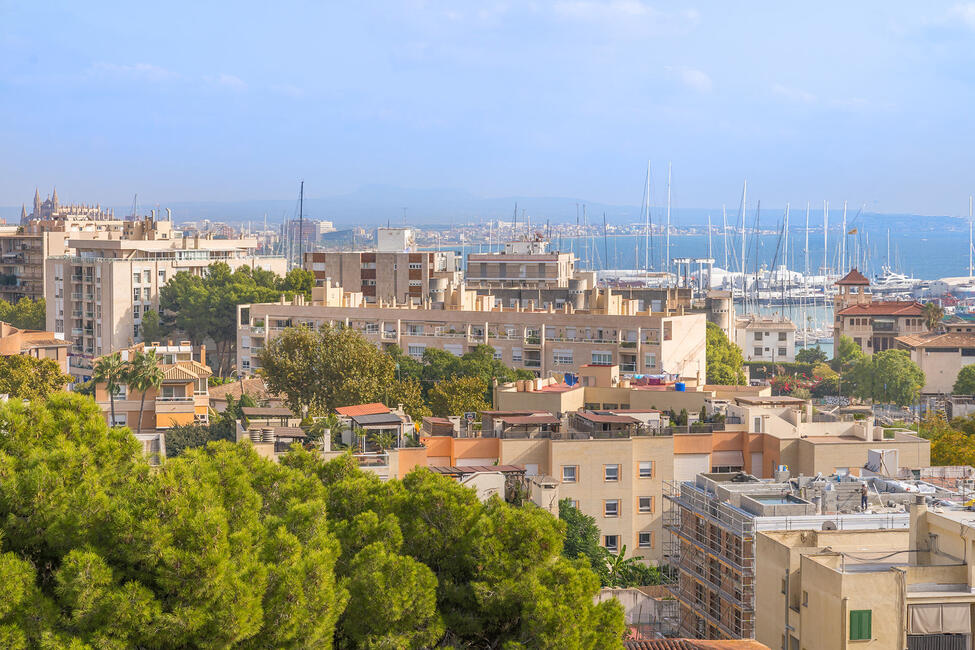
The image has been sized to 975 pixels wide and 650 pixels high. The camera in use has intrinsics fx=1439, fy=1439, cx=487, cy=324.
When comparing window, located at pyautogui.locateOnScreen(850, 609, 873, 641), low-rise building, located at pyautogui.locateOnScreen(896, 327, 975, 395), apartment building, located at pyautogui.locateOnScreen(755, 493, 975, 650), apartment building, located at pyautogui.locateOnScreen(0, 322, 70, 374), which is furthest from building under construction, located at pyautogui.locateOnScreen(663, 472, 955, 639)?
low-rise building, located at pyautogui.locateOnScreen(896, 327, 975, 395)

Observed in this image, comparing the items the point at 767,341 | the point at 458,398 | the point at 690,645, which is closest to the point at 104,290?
the point at 458,398

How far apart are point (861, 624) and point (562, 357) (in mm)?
46624

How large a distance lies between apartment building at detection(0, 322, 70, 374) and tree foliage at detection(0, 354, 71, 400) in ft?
17.4

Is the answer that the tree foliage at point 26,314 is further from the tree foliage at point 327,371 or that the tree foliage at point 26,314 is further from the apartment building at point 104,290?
the tree foliage at point 327,371

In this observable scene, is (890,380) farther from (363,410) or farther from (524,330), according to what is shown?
(363,410)

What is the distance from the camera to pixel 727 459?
3903 cm

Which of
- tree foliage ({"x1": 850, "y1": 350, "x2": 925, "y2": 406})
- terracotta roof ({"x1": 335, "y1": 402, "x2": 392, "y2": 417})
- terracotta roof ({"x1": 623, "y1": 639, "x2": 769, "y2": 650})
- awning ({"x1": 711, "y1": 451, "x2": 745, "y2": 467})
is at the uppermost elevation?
terracotta roof ({"x1": 335, "y1": 402, "x2": 392, "y2": 417})

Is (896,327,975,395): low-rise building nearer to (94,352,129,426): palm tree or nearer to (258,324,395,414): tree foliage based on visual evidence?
(258,324,395,414): tree foliage

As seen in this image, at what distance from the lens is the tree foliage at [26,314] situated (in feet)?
306

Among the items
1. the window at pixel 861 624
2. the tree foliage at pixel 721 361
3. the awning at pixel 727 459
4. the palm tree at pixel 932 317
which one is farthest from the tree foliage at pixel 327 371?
the palm tree at pixel 932 317

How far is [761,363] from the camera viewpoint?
98500 mm

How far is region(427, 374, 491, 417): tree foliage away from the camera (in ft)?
165

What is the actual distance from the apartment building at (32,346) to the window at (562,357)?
74.5 ft

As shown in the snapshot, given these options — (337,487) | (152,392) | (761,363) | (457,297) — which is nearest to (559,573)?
(337,487)
